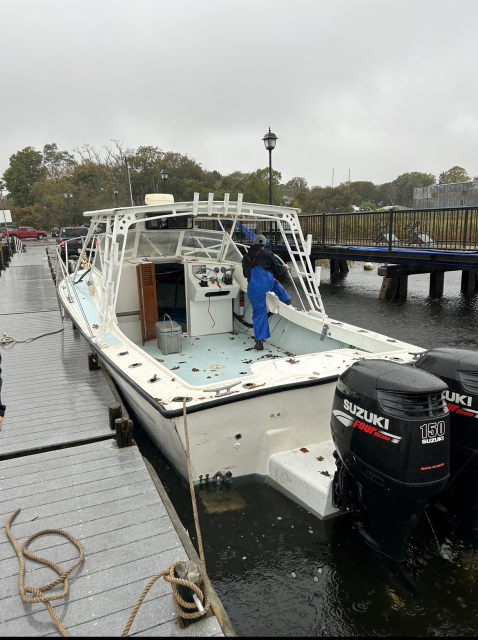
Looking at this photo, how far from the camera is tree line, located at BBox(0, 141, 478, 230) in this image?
44.2 meters

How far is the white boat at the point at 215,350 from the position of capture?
3.64 meters

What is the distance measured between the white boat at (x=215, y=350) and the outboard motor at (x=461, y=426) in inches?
35.9

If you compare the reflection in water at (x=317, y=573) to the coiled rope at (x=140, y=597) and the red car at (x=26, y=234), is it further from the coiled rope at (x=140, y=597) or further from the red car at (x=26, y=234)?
the red car at (x=26, y=234)

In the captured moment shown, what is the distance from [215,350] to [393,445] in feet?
12.9

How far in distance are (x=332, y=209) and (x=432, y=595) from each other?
164 ft

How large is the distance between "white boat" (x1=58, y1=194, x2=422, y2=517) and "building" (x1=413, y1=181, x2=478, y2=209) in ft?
57.4

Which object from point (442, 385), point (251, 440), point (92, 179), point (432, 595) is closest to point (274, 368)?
point (251, 440)

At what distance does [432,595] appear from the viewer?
2832 millimetres

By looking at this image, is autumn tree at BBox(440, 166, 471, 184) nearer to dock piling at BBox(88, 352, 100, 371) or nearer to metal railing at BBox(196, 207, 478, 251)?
metal railing at BBox(196, 207, 478, 251)

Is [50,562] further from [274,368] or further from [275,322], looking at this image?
[275,322]

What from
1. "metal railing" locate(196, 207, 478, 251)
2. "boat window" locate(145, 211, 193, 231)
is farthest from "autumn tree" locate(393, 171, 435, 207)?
"boat window" locate(145, 211, 193, 231)

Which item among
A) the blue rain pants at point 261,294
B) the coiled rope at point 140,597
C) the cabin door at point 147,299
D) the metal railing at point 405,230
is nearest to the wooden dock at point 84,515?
the coiled rope at point 140,597

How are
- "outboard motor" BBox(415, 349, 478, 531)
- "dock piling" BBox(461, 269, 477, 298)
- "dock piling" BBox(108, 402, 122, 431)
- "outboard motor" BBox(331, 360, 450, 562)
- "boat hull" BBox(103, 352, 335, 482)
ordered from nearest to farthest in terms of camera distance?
"outboard motor" BBox(331, 360, 450, 562), "outboard motor" BBox(415, 349, 478, 531), "boat hull" BBox(103, 352, 335, 482), "dock piling" BBox(108, 402, 122, 431), "dock piling" BBox(461, 269, 477, 298)

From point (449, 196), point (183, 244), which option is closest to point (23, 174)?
point (449, 196)
